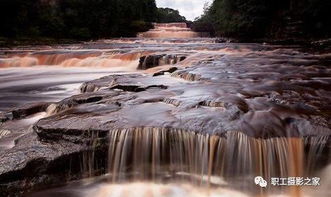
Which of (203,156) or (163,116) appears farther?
(163,116)

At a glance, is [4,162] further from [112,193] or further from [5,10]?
[5,10]

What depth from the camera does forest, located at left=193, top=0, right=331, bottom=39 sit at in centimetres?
2459

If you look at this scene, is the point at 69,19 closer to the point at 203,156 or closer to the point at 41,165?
the point at 41,165

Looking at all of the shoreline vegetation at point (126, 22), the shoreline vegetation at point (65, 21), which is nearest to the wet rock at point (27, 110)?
the shoreline vegetation at point (126, 22)

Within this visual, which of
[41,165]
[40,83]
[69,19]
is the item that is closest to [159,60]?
[40,83]

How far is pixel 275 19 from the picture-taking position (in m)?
28.2

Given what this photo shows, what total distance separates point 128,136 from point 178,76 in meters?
4.33

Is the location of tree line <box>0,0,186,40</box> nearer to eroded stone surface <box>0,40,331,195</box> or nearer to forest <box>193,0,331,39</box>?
forest <box>193,0,331,39</box>

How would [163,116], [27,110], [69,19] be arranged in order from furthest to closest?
[69,19], [27,110], [163,116]

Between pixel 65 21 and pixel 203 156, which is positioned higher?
pixel 65 21

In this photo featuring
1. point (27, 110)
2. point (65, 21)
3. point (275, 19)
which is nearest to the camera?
point (27, 110)

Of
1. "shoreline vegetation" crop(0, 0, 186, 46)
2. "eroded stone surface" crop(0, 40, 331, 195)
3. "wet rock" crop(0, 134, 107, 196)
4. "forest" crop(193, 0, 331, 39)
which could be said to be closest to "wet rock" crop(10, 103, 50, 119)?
"eroded stone surface" crop(0, 40, 331, 195)

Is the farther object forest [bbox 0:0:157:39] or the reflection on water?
forest [bbox 0:0:157:39]

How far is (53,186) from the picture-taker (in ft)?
13.7
